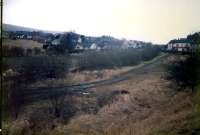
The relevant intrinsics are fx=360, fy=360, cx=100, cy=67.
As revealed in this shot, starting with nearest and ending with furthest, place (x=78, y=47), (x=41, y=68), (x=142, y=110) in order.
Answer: (x=142, y=110) < (x=41, y=68) < (x=78, y=47)

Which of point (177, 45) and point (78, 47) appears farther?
point (78, 47)

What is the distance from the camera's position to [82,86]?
36344 mm

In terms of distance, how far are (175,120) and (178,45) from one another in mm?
19531

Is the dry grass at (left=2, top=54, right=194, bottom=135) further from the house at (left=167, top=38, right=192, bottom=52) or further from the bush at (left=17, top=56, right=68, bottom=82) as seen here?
the bush at (left=17, top=56, right=68, bottom=82)

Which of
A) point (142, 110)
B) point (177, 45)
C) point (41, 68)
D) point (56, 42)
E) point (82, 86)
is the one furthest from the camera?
point (56, 42)

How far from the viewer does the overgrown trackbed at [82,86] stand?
31.3 m

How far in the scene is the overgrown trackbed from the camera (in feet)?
103

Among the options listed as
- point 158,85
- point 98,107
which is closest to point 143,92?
point 158,85

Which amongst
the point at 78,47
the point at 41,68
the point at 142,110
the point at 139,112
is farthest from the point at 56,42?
the point at 139,112

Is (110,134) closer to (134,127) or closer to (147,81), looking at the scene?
(134,127)

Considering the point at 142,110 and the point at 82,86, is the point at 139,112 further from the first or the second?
the point at 82,86

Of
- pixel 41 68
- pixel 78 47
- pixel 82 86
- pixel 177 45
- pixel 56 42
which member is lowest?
pixel 82 86

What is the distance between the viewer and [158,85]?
33406mm

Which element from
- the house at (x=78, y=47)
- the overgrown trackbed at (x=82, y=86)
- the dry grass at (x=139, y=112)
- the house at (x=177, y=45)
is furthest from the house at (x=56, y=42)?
the house at (x=177, y=45)
